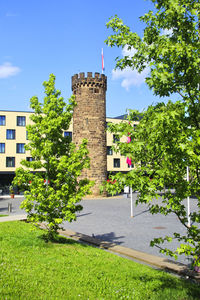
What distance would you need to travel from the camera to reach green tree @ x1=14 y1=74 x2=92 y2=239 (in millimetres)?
10695

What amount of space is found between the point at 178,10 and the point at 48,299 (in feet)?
20.2

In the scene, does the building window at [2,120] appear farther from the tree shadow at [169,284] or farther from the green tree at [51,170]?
the tree shadow at [169,284]

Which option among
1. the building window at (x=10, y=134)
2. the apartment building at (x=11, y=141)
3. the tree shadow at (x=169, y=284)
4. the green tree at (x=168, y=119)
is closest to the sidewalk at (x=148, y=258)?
the tree shadow at (x=169, y=284)

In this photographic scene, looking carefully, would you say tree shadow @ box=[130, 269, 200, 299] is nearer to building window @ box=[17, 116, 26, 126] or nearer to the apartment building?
the apartment building

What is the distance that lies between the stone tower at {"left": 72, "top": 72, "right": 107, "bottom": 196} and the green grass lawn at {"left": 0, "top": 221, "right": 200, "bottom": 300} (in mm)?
28205

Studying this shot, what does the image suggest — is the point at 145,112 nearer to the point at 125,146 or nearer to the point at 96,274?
the point at 125,146

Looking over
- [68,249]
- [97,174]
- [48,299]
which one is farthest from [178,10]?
[97,174]

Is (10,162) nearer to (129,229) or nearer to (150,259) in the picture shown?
(129,229)

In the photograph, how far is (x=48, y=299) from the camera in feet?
20.0

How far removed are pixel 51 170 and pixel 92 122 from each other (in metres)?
28.1

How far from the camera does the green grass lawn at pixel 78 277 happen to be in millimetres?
6414

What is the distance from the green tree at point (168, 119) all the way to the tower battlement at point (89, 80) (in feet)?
112

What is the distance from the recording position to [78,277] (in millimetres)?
7527

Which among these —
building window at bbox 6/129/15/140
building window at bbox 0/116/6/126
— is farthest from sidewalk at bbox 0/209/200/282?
building window at bbox 0/116/6/126
